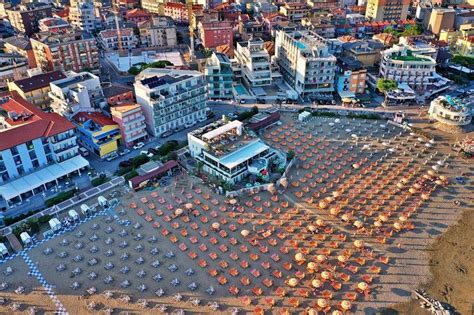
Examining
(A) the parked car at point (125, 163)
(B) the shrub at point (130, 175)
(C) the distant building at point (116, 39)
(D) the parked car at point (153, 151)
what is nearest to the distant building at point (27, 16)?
(C) the distant building at point (116, 39)

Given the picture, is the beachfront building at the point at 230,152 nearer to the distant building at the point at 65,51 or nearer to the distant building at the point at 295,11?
the distant building at the point at 65,51

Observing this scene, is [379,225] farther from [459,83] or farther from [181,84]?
[459,83]

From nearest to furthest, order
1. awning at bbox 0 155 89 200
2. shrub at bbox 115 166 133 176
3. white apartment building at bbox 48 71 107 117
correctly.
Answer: awning at bbox 0 155 89 200 < shrub at bbox 115 166 133 176 < white apartment building at bbox 48 71 107 117

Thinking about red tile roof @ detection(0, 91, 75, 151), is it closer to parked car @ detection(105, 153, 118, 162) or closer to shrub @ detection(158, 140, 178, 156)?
parked car @ detection(105, 153, 118, 162)

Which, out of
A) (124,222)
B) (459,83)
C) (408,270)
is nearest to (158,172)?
(124,222)

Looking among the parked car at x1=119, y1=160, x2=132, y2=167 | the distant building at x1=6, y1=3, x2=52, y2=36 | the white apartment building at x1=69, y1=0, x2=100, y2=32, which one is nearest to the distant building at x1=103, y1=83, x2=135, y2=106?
the parked car at x1=119, y1=160, x2=132, y2=167

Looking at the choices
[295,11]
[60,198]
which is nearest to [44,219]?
[60,198]
